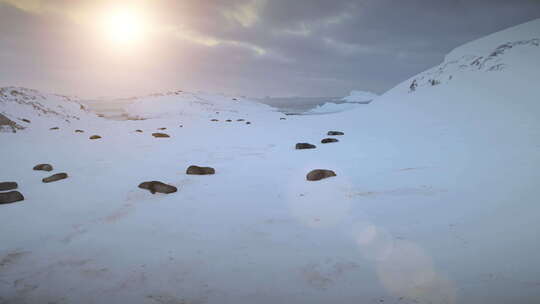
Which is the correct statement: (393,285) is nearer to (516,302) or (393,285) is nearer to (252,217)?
(516,302)

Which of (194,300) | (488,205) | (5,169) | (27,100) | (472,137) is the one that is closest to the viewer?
(194,300)

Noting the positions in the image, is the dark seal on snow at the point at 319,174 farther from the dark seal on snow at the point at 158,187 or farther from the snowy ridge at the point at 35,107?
the snowy ridge at the point at 35,107

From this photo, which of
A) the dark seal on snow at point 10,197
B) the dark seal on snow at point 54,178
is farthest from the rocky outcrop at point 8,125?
the dark seal on snow at point 10,197

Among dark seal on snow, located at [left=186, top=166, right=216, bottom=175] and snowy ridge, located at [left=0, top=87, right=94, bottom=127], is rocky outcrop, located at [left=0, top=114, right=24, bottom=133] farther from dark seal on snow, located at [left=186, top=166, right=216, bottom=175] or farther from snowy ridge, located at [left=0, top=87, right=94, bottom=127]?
dark seal on snow, located at [left=186, top=166, right=216, bottom=175]

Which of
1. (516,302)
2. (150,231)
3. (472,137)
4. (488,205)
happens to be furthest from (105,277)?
(472,137)

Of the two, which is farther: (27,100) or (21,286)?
(27,100)

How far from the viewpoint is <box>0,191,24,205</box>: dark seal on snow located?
14.9 ft

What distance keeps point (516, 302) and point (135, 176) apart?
235 inches

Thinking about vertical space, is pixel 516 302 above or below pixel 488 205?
below

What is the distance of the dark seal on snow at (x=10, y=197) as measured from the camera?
14.9 ft

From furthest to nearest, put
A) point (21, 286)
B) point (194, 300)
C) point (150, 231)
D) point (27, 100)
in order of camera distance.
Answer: point (27, 100) → point (150, 231) → point (21, 286) → point (194, 300)

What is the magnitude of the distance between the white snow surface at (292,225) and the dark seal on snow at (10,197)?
0.10 metres

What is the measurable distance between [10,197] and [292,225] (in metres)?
4.45

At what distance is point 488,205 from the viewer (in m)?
3.77
